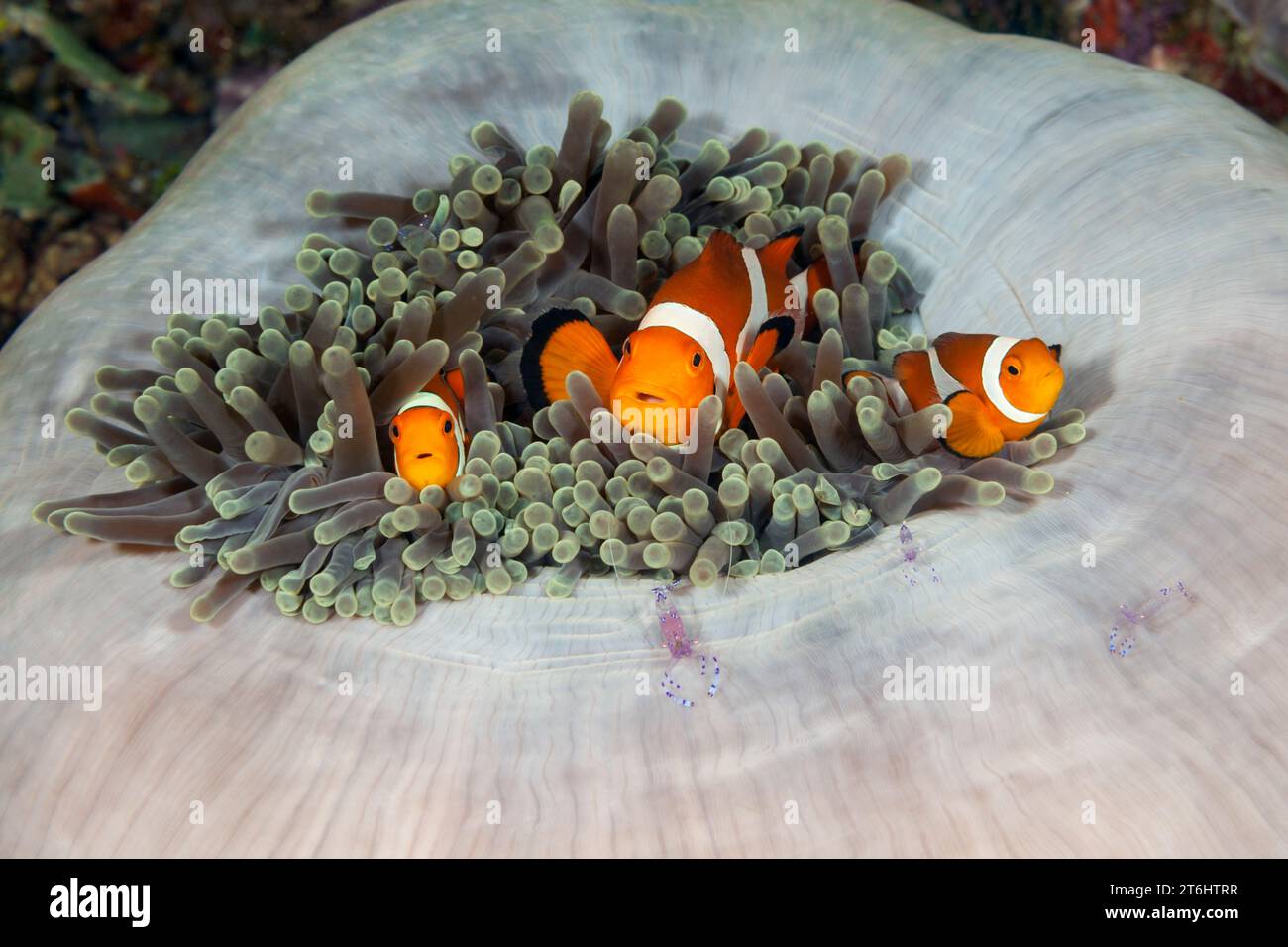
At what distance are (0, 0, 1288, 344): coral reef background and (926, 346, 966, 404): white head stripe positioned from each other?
2.14 m

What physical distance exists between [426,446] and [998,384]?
30.3 inches

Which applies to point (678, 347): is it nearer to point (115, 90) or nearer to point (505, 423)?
point (505, 423)

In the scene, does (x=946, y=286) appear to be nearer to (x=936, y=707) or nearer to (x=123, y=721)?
(x=936, y=707)

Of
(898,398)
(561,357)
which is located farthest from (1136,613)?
(561,357)

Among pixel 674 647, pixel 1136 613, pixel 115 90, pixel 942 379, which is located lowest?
pixel 674 647

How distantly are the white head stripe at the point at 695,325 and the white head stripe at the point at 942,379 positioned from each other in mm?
295

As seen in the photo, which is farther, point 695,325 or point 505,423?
point 505,423

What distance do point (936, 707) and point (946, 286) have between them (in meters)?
0.94

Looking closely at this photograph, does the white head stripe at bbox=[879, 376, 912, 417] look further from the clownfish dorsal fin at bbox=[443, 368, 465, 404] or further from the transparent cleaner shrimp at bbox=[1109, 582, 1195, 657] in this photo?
the clownfish dorsal fin at bbox=[443, 368, 465, 404]

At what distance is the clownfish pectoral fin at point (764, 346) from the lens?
4.53 feet

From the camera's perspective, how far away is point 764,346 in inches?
55.5

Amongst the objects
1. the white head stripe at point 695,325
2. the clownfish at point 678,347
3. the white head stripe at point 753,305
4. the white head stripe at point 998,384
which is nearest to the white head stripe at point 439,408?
the clownfish at point 678,347

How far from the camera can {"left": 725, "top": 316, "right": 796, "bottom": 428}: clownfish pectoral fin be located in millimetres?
1381
